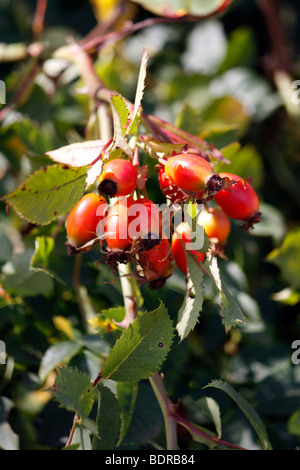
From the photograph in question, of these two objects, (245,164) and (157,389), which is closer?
(157,389)

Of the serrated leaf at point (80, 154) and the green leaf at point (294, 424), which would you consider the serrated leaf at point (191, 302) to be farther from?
the green leaf at point (294, 424)

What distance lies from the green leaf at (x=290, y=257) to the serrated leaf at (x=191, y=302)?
1.63 ft

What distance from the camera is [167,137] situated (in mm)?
807

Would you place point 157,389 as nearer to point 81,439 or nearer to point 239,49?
point 81,439

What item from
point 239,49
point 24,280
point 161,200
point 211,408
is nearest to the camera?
point 211,408

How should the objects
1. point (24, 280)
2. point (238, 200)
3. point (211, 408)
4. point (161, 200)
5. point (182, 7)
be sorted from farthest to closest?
point (182, 7) < point (161, 200) < point (24, 280) < point (211, 408) < point (238, 200)

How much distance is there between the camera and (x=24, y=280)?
3.24 ft

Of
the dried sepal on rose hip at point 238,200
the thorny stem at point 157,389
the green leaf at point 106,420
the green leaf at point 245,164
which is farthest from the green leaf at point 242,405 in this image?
the green leaf at point 245,164

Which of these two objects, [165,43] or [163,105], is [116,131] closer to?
[163,105]

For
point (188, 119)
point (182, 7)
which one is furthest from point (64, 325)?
point (182, 7)

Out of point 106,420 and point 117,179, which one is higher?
point 117,179

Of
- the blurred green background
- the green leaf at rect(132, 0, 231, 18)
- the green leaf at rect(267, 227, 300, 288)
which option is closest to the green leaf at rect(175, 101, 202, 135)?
the blurred green background

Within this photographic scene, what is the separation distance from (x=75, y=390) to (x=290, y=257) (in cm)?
69

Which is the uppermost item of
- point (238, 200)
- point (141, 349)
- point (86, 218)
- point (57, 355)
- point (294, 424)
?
point (86, 218)
